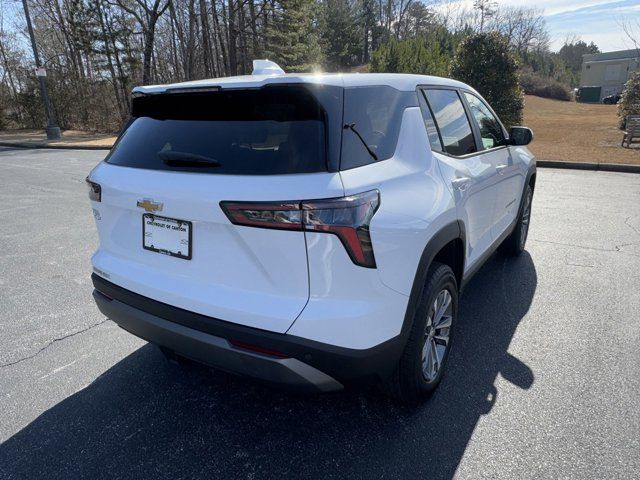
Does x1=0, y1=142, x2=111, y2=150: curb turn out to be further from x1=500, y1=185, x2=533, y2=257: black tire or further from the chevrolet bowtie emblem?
the chevrolet bowtie emblem

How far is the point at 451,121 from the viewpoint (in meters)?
2.96

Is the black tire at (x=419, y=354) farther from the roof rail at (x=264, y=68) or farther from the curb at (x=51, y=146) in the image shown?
the curb at (x=51, y=146)

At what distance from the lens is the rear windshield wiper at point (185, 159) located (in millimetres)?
2001

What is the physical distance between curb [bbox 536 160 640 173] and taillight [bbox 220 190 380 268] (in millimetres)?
11225

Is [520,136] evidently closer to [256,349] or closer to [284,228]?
[284,228]

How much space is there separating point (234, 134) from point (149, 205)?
0.52 metres

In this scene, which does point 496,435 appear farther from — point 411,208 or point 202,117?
point 202,117

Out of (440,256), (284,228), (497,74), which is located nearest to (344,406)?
(440,256)

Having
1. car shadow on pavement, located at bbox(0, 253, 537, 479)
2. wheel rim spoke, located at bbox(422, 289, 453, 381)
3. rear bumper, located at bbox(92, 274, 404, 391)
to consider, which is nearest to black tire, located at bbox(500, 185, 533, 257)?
car shadow on pavement, located at bbox(0, 253, 537, 479)

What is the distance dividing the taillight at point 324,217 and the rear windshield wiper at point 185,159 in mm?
269

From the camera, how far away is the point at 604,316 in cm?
350

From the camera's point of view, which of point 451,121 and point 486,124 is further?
point 486,124

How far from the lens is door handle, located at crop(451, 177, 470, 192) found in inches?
102

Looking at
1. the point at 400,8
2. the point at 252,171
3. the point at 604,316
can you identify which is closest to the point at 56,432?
the point at 252,171
